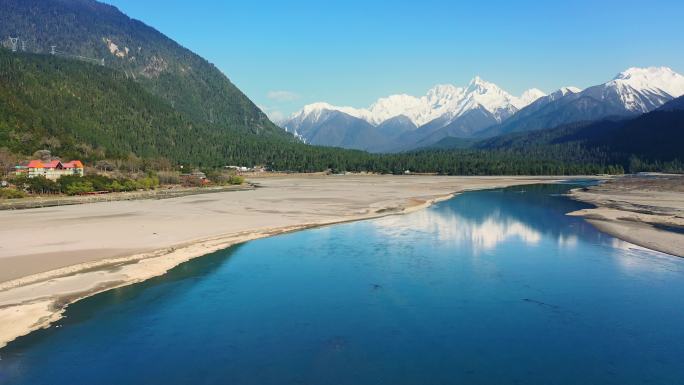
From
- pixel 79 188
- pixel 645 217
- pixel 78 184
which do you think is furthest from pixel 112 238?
pixel 645 217

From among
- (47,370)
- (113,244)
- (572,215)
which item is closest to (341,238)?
(113,244)

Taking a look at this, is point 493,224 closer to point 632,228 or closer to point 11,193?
point 632,228

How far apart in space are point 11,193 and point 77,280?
6423cm

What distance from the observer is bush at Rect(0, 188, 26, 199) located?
8075cm

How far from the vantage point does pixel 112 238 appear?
45.2 meters

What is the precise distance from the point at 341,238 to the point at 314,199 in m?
40.2

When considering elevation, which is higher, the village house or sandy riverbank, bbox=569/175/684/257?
the village house

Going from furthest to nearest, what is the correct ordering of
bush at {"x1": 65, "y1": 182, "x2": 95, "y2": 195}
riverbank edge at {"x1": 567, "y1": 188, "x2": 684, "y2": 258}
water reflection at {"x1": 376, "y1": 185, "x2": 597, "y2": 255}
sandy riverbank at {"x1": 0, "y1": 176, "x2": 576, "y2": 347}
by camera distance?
1. bush at {"x1": 65, "y1": 182, "x2": 95, "y2": 195}
2. water reflection at {"x1": 376, "y1": 185, "x2": 597, "y2": 255}
3. riverbank edge at {"x1": 567, "y1": 188, "x2": 684, "y2": 258}
4. sandy riverbank at {"x1": 0, "y1": 176, "x2": 576, "y2": 347}

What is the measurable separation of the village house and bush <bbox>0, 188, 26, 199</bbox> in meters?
16.2

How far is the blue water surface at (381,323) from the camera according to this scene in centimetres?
1950

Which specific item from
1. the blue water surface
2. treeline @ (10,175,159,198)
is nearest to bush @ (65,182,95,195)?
treeline @ (10,175,159,198)

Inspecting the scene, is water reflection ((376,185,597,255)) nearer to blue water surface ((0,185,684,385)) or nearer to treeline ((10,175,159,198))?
blue water surface ((0,185,684,385))

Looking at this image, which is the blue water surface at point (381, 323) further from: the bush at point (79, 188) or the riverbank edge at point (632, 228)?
the bush at point (79, 188)

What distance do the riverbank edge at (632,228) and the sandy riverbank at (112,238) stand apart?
26.0m
